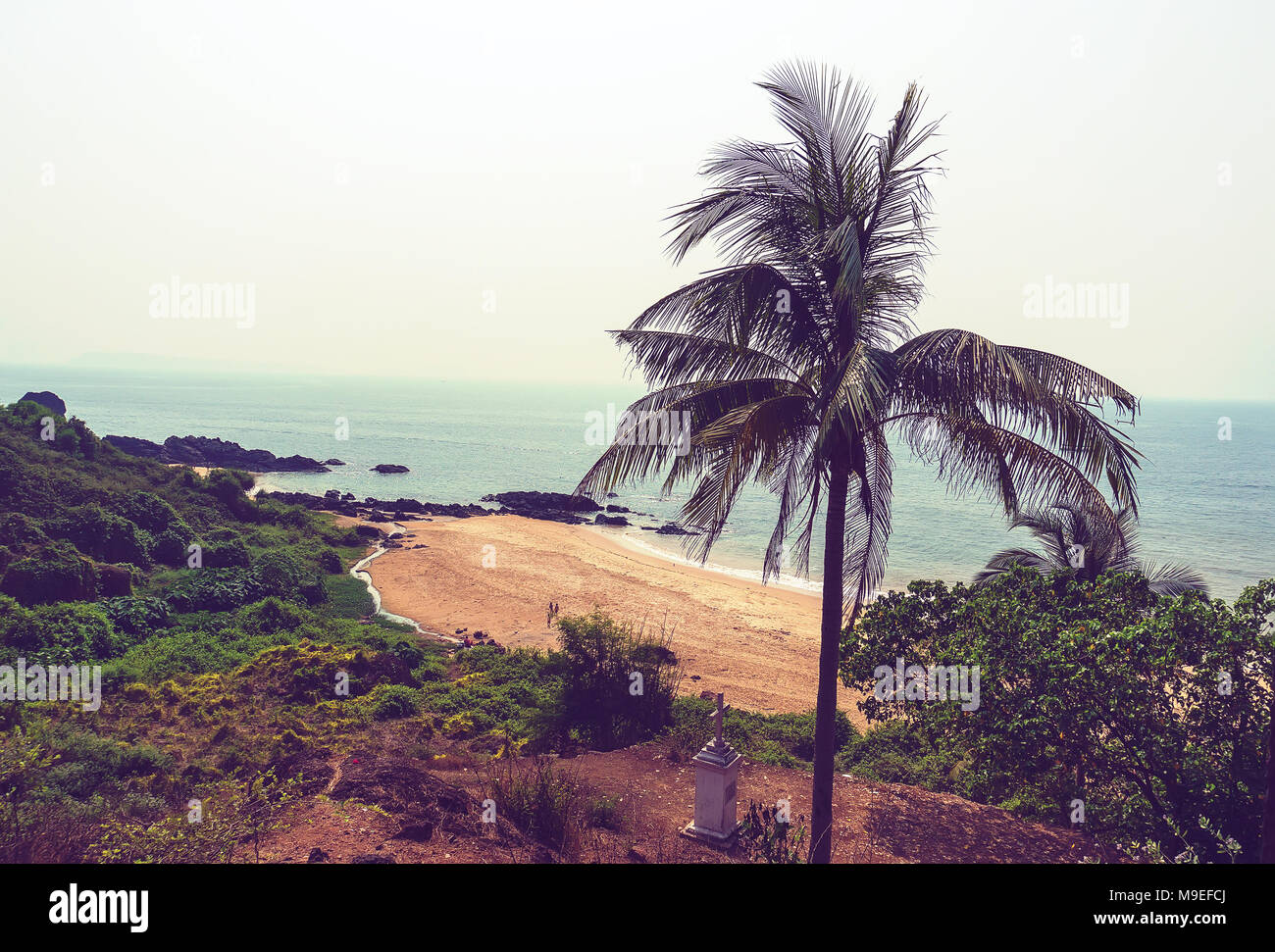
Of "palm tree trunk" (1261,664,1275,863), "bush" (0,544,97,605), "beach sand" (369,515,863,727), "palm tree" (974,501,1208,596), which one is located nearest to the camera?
"palm tree trunk" (1261,664,1275,863)

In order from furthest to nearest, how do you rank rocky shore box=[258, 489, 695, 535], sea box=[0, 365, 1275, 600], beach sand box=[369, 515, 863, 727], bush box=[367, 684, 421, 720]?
rocky shore box=[258, 489, 695, 535]
sea box=[0, 365, 1275, 600]
beach sand box=[369, 515, 863, 727]
bush box=[367, 684, 421, 720]

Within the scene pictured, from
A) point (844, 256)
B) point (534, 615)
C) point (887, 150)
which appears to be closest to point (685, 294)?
point (844, 256)

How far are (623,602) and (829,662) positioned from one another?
2260 centimetres

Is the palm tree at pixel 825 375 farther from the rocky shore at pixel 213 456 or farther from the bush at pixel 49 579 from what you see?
the rocky shore at pixel 213 456

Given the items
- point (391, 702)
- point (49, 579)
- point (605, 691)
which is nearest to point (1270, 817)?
point (605, 691)

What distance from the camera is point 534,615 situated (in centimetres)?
2634

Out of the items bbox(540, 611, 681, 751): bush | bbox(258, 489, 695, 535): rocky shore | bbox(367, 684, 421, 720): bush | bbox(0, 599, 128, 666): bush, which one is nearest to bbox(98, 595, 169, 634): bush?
bbox(0, 599, 128, 666): bush

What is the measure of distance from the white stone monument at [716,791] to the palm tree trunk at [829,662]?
1085 mm

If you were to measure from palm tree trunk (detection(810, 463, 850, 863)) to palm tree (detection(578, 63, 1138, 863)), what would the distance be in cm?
2

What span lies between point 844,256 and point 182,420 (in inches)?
5954

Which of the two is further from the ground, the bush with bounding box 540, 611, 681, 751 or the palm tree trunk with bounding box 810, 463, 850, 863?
the palm tree trunk with bounding box 810, 463, 850, 863

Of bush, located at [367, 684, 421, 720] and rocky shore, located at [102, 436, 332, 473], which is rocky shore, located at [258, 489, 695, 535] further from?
bush, located at [367, 684, 421, 720]

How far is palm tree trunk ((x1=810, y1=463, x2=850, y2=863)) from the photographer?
23.5 feet
